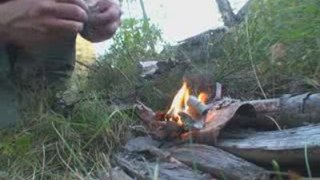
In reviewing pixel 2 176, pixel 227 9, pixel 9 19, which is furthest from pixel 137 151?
pixel 227 9

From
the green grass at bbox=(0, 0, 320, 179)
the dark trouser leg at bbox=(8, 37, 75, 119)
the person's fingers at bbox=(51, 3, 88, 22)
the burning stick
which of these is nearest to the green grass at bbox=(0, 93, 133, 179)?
the green grass at bbox=(0, 0, 320, 179)

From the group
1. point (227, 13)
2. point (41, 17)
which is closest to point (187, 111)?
point (41, 17)

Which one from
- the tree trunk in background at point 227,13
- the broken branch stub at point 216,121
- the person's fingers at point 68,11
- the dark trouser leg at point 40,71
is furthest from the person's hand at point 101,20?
the tree trunk in background at point 227,13

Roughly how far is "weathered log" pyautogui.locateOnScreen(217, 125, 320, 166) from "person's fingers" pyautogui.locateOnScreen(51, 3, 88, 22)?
0.53m

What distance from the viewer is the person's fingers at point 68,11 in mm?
1526

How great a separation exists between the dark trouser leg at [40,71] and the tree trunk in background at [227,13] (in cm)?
158

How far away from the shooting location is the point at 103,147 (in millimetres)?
1690

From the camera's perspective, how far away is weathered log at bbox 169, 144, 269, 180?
1.27 m

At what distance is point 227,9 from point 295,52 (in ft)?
7.69

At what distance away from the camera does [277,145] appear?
1.31m

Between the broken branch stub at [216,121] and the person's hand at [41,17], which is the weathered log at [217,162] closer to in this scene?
the broken branch stub at [216,121]

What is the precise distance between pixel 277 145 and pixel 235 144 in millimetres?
140

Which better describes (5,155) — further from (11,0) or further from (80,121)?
(11,0)

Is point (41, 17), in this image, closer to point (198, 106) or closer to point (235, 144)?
point (198, 106)
